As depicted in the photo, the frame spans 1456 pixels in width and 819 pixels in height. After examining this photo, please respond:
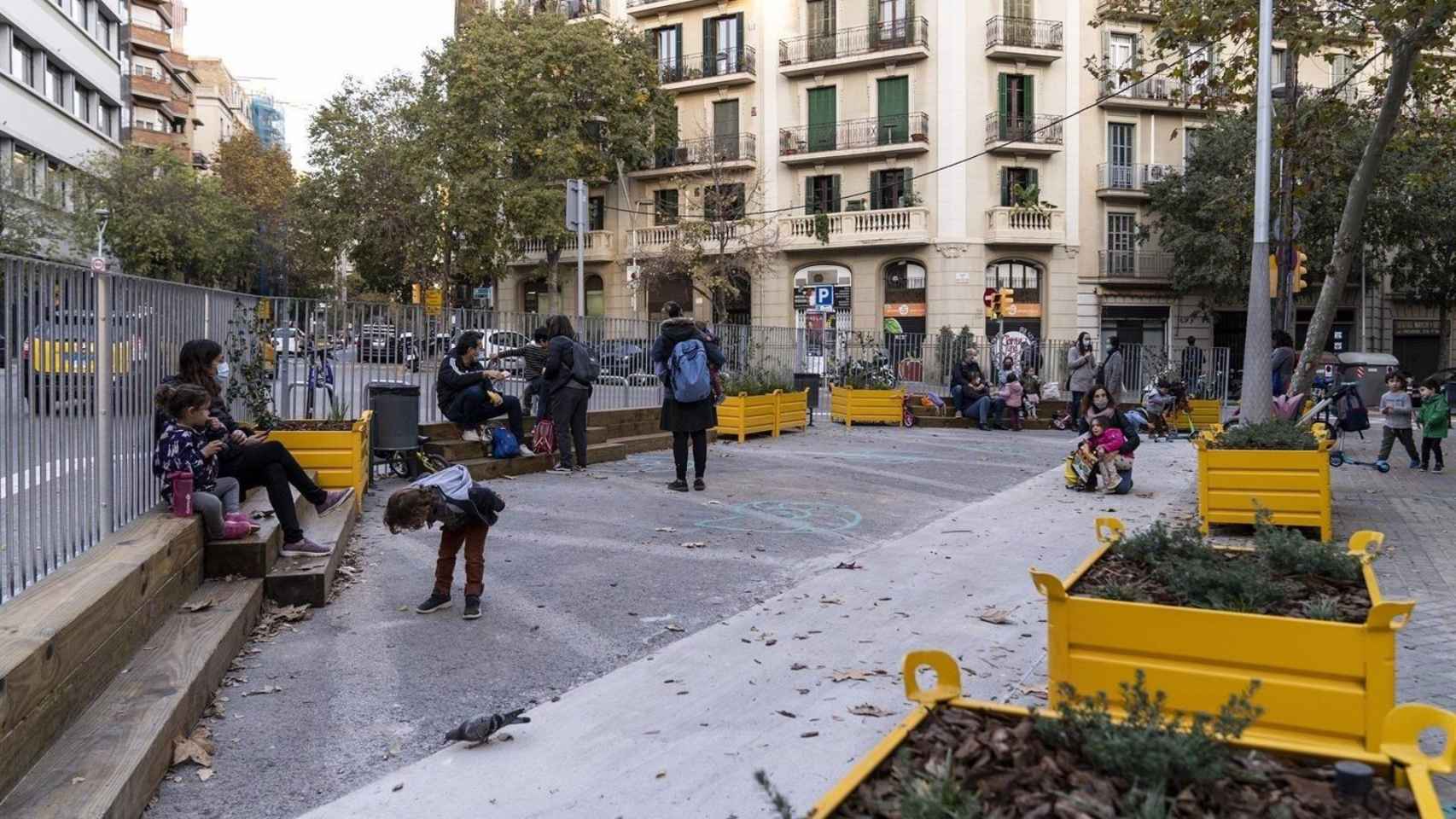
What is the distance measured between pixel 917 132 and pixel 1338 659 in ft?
117

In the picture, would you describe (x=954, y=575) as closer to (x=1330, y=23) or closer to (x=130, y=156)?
(x=1330, y=23)

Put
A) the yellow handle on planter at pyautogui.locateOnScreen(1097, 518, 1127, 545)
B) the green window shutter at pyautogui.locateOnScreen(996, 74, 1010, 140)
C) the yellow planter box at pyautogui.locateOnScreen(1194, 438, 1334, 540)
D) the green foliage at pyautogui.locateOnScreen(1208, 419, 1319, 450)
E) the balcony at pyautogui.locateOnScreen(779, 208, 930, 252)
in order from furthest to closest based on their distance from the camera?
the green window shutter at pyautogui.locateOnScreen(996, 74, 1010, 140) → the balcony at pyautogui.locateOnScreen(779, 208, 930, 252) → the green foliage at pyautogui.locateOnScreen(1208, 419, 1319, 450) → the yellow planter box at pyautogui.locateOnScreen(1194, 438, 1334, 540) → the yellow handle on planter at pyautogui.locateOnScreen(1097, 518, 1127, 545)

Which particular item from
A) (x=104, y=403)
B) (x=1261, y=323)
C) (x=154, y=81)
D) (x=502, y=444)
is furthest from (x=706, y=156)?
(x=154, y=81)

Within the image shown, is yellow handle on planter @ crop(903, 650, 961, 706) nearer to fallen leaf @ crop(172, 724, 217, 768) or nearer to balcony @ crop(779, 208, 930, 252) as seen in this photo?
fallen leaf @ crop(172, 724, 217, 768)

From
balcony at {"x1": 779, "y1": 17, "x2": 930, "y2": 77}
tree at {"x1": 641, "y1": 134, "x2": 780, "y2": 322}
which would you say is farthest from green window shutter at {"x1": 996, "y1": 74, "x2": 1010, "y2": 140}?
tree at {"x1": 641, "y1": 134, "x2": 780, "y2": 322}

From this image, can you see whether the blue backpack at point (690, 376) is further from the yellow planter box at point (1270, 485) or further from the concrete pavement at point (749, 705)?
the yellow planter box at point (1270, 485)

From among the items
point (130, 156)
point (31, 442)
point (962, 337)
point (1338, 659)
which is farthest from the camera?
point (130, 156)

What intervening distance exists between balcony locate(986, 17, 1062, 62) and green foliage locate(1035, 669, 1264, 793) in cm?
3693

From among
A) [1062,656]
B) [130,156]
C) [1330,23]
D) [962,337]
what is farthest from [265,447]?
[130,156]

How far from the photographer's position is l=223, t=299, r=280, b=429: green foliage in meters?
8.87

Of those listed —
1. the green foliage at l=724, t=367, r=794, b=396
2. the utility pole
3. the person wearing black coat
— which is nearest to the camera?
the utility pole

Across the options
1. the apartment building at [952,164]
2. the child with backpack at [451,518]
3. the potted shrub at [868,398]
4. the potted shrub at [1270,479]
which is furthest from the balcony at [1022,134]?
the child with backpack at [451,518]

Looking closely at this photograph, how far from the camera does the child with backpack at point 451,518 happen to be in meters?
5.70

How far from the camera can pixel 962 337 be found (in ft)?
91.5
